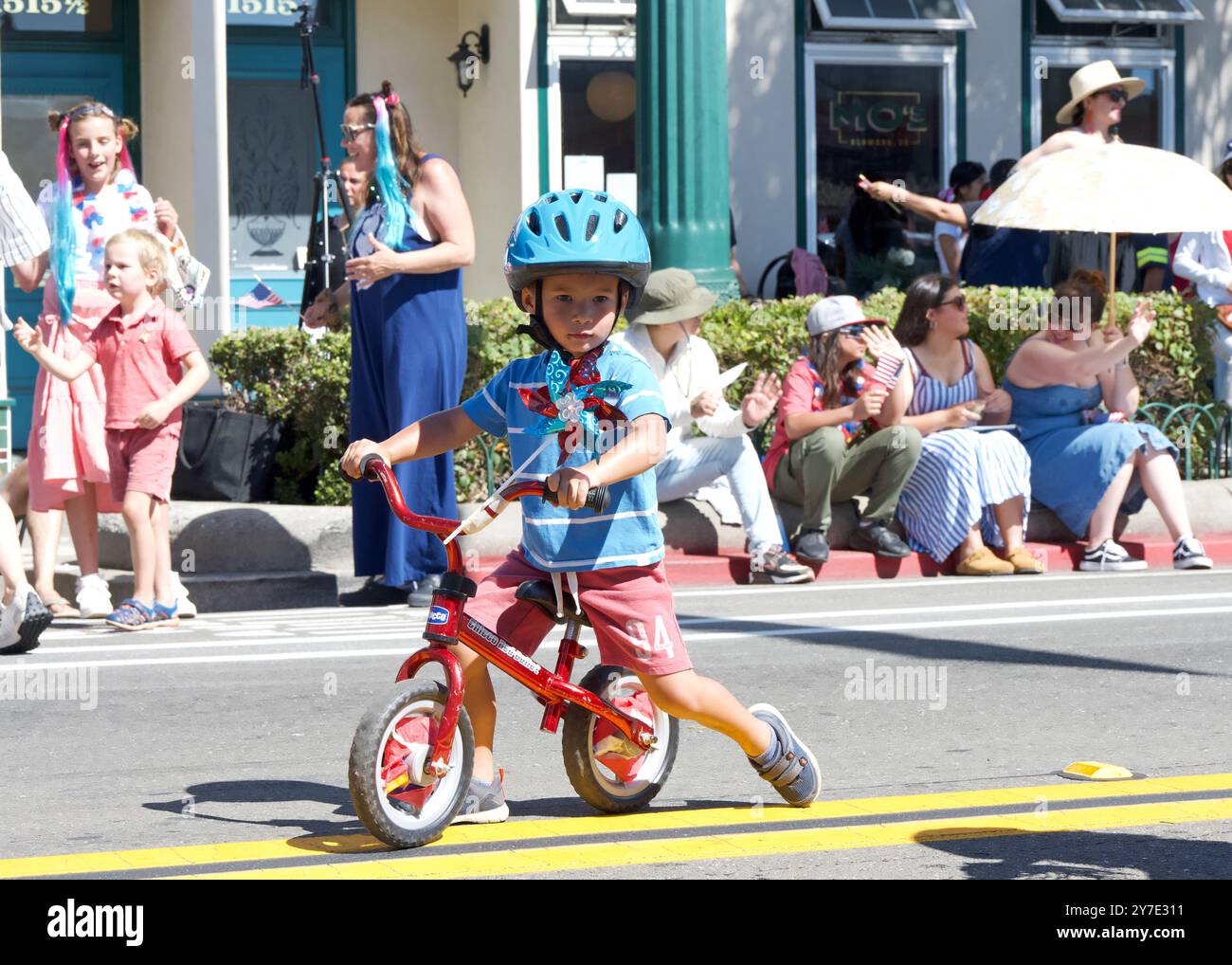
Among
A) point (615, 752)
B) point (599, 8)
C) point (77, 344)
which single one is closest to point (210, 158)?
point (599, 8)

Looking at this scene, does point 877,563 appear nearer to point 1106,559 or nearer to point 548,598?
point 1106,559

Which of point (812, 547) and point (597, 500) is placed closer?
point (597, 500)

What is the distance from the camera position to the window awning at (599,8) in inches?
618

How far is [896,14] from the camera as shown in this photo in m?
16.5

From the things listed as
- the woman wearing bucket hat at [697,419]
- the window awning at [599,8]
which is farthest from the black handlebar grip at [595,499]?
the window awning at [599,8]

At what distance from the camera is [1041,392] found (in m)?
10.9

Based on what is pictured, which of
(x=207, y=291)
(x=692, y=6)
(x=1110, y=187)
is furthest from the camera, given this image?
(x=207, y=291)

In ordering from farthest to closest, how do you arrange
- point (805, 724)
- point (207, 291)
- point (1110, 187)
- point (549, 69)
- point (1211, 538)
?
point (549, 69), point (207, 291), point (1211, 538), point (1110, 187), point (805, 724)

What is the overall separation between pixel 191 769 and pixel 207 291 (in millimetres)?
8494

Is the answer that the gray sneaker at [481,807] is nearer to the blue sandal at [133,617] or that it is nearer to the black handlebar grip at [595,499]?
the black handlebar grip at [595,499]

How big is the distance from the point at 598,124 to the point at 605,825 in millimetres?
11551

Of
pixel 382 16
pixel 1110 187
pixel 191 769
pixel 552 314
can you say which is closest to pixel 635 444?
pixel 552 314

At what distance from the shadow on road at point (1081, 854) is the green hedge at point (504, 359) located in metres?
5.71

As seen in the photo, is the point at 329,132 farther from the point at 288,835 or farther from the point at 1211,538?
the point at 288,835
